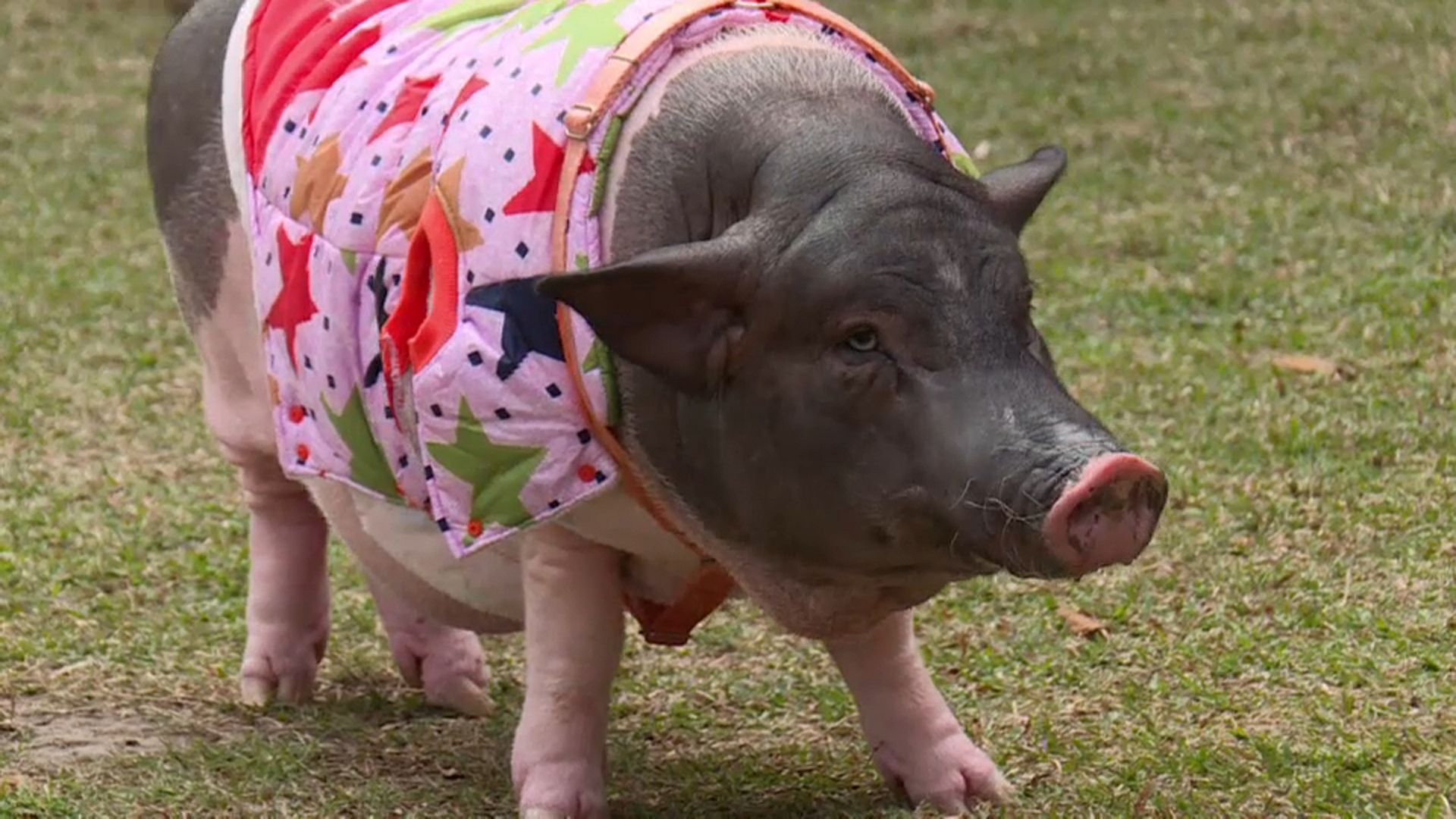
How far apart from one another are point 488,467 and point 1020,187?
2.72 ft

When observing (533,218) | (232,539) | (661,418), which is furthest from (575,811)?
(232,539)

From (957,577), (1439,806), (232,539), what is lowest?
(232,539)

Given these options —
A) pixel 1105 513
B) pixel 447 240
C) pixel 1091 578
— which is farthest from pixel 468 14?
pixel 1091 578

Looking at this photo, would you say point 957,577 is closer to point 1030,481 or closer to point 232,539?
point 1030,481

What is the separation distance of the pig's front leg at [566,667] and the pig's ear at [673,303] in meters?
0.44

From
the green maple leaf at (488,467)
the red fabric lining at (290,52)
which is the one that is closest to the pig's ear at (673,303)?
the green maple leaf at (488,467)

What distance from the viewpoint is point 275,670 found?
4535 mm

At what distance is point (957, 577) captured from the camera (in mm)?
3277

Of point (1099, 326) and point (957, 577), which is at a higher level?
point (957, 577)

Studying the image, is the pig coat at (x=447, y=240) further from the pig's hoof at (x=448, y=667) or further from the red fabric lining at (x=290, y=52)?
the pig's hoof at (x=448, y=667)

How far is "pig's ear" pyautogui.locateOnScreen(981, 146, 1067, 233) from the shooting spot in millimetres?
3400

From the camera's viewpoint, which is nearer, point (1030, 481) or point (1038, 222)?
point (1030, 481)

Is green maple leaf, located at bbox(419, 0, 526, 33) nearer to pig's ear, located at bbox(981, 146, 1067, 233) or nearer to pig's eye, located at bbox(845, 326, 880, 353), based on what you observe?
pig's ear, located at bbox(981, 146, 1067, 233)

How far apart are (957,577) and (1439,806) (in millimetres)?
838
